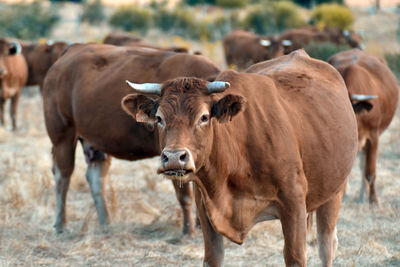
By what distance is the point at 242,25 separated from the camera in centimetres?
3978

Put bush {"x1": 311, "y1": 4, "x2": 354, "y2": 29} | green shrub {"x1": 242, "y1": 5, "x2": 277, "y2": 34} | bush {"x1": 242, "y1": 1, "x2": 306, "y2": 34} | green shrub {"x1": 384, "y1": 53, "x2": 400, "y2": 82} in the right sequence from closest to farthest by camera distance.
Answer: green shrub {"x1": 384, "y1": 53, "x2": 400, "y2": 82}, bush {"x1": 311, "y1": 4, "x2": 354, "y2": 29}, bush {"x1": 242, "y1": 1, "x2": 306, "y2": 34}, green shrub {"x1": 242, "y1": 5, "x2": 277, "y2": 34}

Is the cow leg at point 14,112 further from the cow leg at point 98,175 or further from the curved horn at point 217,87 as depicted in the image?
the curved horn at point 217,87

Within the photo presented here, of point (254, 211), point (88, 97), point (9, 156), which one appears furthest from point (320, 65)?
point (9, 156)

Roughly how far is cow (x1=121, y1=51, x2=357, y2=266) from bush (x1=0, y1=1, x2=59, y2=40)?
80.0ft

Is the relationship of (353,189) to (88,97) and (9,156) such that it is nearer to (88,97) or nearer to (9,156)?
(88,97)

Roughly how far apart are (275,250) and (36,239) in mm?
2514

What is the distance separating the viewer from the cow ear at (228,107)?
366 centimetres

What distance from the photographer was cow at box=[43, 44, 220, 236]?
18.9ft

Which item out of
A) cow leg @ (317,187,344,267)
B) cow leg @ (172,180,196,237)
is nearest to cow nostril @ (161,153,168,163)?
cow leg @ (317,187,344,267)

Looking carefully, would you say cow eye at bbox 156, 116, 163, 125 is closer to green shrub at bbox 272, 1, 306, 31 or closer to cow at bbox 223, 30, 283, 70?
cow at bbox 223, 30, 283, 70

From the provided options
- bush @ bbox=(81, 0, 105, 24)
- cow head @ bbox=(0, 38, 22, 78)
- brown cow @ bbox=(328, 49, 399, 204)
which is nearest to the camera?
brown cow @ bbox=(328, 49, 399, 204)

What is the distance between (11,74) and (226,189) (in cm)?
1101

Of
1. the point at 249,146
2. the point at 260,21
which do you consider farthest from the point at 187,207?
the point at 260,21

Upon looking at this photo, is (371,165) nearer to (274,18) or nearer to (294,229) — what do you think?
(294,229)
